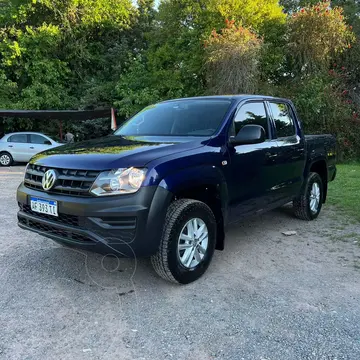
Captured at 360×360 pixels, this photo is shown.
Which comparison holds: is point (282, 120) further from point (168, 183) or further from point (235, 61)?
point (235, 61)

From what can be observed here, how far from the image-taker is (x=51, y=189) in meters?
3.25

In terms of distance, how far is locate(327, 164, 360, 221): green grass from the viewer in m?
6.33

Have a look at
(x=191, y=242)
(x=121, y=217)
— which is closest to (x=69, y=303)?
(x=121, y=217)

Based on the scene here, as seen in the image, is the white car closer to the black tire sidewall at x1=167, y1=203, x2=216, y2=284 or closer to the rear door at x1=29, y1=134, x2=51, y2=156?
the rear door at x1=29, y1=134, x2=51, y2=156

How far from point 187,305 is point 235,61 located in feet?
41.4

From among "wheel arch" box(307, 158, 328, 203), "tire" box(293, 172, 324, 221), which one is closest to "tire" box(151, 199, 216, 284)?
"tire" box(293, 172, 324, 221)

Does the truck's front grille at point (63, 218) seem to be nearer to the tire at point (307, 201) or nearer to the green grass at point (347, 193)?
the tire at point (307, 201)

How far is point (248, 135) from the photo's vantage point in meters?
3.76

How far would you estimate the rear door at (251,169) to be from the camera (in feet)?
12.6

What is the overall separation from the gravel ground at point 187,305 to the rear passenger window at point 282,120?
1507 millimetres

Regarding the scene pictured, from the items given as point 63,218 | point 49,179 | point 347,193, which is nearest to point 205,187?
point 63,218

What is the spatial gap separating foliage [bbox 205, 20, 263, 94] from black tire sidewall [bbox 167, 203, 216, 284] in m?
11.5

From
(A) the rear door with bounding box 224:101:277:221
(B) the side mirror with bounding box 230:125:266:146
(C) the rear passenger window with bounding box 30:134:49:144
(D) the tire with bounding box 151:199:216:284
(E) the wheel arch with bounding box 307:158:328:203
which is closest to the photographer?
(D) the tire with bounding box 151:199:216:284

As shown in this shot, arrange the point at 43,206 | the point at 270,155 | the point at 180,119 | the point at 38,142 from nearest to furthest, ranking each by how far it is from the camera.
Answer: the point at 43,206 < the point at 180,119 < the point at 270,155 < the point at 38,142
